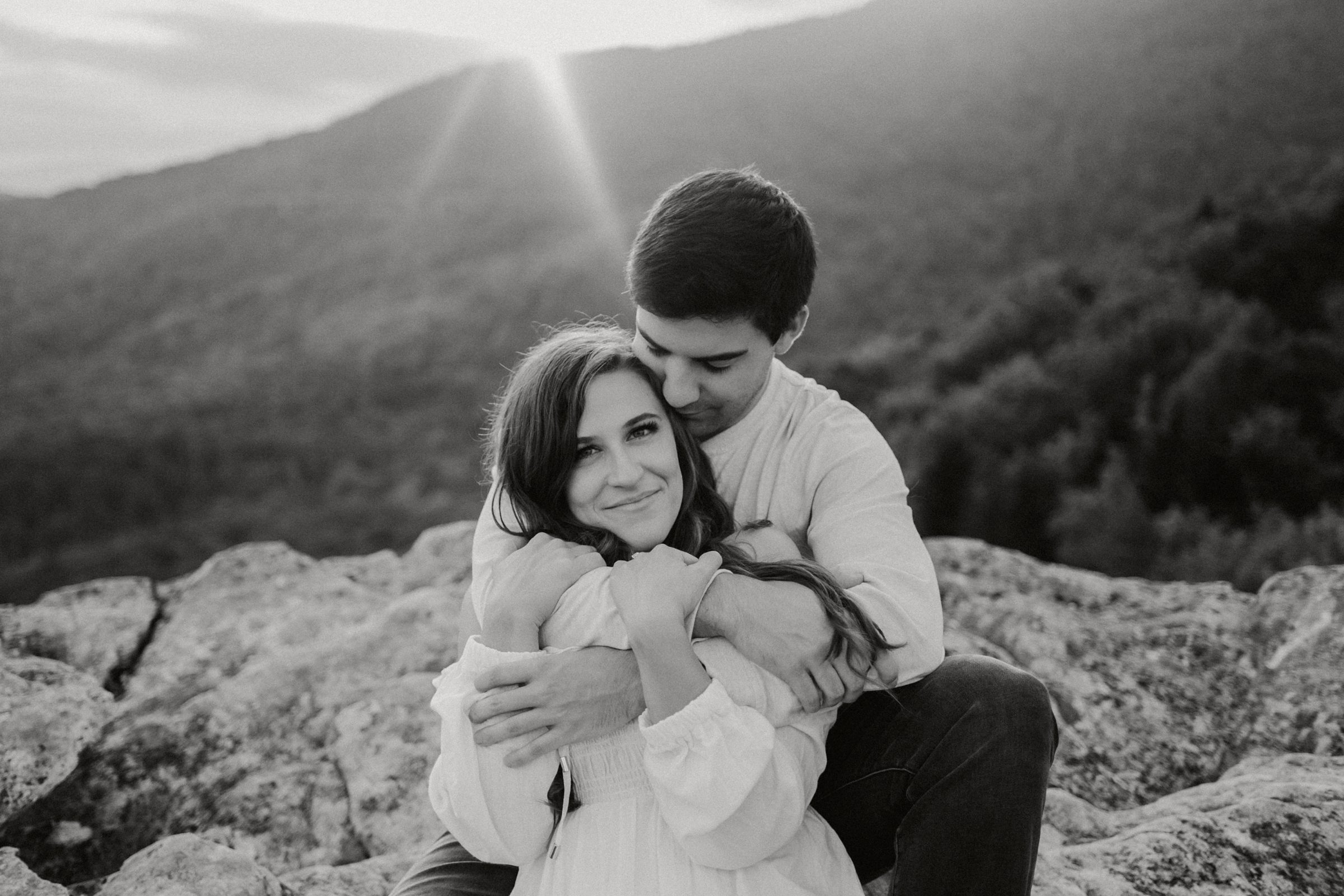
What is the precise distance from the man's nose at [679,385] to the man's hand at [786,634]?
542 millimetres

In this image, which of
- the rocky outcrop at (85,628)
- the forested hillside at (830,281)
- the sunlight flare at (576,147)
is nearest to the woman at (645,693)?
the forested hillside at (830,281)

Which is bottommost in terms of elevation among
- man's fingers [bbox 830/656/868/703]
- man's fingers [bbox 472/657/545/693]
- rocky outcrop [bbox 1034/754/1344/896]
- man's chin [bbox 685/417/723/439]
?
rocky outcrop [bbox 1034/754/1344/896]

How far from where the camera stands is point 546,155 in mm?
69312

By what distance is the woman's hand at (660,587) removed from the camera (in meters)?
1.62

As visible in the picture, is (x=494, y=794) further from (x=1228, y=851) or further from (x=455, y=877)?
(x=1228, y=851)

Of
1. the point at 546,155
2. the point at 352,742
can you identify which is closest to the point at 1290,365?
the point at 352,742

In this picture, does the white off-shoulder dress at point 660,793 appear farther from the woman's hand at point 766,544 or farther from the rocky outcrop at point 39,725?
the rocky outcrop at point 39,725

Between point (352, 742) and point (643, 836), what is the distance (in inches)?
58.0

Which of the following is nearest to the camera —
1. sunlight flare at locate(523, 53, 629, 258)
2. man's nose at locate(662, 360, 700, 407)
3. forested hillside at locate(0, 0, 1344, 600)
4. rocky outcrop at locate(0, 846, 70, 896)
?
rocky outcrop at locate(0, 846, 70, 896)

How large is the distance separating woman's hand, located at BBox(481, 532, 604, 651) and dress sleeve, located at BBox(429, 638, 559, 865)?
0.06 meters

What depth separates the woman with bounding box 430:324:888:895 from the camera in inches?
60.6

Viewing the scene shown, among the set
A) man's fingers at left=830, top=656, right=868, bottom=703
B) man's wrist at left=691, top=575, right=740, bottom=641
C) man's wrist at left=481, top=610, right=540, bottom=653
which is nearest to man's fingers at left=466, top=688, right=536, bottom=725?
man's wrist at left=481, top=610, right=540, bottom=653

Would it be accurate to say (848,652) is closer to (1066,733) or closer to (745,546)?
(745,546)

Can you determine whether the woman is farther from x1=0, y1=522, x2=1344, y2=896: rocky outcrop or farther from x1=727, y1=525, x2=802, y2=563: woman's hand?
x1=0, y1=522, x2=1344, y2=896: rocky outcrop
